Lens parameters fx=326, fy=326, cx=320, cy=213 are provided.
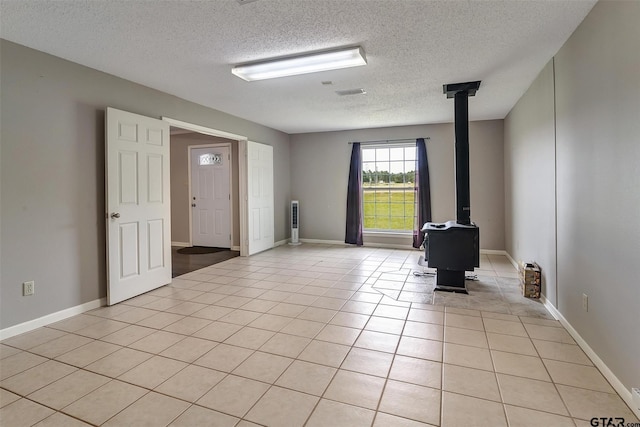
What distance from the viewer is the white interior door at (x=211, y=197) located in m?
6.80

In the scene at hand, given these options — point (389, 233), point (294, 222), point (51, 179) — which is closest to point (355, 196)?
point (389, 233)

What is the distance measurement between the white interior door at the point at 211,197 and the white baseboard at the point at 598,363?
562cm

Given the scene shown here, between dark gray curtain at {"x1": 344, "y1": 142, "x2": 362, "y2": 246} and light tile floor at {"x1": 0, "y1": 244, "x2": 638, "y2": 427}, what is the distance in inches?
128

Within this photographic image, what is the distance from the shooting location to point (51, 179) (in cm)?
303

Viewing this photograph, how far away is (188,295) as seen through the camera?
3811 millimetres

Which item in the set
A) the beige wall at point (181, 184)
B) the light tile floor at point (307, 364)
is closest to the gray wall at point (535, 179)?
the light tile floor at point (307, 364)

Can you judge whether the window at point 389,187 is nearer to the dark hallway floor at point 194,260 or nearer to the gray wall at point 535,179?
the gray wall at point 535,179

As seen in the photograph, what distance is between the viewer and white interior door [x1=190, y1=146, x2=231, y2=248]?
6797mm

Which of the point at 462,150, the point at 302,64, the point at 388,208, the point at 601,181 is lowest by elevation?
the point at 388,208

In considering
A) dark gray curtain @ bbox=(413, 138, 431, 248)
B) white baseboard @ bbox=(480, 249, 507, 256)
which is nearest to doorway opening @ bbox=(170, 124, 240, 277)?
dark gray curtain @ bbox=(413, 138, 431, 248)

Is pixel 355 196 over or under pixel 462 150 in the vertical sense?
under

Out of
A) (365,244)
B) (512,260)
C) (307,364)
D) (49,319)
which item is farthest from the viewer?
(365,244)

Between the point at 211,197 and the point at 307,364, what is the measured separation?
534 cm

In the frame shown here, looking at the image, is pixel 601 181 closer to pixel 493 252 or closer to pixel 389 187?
pixel 493 252
